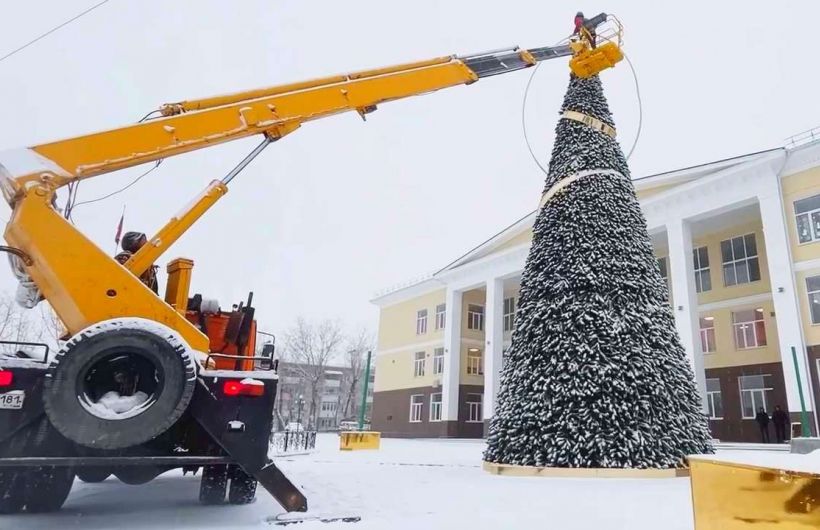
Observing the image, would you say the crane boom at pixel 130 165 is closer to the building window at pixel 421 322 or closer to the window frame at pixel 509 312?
the window frame at pixel 509 312

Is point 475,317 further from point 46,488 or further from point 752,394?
point 46,488

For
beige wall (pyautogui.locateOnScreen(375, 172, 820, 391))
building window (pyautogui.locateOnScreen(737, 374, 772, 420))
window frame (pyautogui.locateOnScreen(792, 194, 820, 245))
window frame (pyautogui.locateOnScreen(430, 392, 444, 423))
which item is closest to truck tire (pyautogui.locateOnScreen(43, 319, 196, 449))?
beige wall (pyautogui.locateOnScreen(375, 172, 820, 391))

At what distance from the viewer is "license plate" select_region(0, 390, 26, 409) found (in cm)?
445

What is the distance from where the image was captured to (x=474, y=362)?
34.9 meters

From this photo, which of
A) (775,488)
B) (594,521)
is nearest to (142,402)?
(594,521)

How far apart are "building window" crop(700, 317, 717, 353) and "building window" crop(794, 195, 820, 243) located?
5.87 metres

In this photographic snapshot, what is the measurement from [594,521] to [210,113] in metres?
6.06

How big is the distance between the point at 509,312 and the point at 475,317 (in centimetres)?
239

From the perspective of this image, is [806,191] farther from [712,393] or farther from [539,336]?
[539,336]

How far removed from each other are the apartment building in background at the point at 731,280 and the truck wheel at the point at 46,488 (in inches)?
756

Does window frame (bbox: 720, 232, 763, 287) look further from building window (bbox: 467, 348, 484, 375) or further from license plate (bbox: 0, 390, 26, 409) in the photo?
license plate (bbox: 0, 390, 26, 409)

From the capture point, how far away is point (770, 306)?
21.7m

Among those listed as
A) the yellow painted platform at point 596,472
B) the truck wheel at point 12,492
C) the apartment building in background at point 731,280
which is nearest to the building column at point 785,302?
the apartment building in background at point 731,280

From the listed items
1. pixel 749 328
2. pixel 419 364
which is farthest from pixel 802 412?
pixel 419 364
